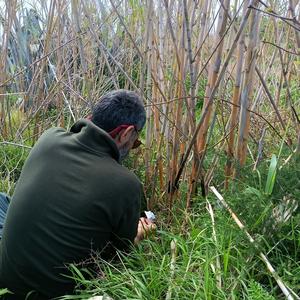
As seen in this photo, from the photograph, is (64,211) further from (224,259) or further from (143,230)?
(224,259)

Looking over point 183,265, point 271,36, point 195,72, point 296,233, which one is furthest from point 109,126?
point 271,36

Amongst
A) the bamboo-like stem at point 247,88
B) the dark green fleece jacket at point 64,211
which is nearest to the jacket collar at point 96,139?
the dark green fleece jacket at point 64,211

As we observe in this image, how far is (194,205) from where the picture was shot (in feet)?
7.72

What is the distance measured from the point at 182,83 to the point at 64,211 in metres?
0.78

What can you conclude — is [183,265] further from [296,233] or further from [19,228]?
[19,228]

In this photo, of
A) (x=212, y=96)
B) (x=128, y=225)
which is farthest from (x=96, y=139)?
(x=212, y=96)

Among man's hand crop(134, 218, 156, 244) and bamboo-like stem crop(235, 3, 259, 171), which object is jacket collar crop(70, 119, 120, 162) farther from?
bamboo-like stem crop(235, 3, 259, 171)

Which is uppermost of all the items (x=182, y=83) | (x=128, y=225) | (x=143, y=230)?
(x=182, y=83)

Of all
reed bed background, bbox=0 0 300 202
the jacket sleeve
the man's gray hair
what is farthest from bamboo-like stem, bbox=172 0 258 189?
the jacket sleeve

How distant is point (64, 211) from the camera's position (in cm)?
188

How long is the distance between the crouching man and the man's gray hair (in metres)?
0.13

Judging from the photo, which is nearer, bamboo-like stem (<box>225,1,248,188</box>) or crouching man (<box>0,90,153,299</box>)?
crouching man (<box>0,90,153,299</box>)

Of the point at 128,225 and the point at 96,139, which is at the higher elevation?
the point at 96,139

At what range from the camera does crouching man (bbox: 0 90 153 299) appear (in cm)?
188
